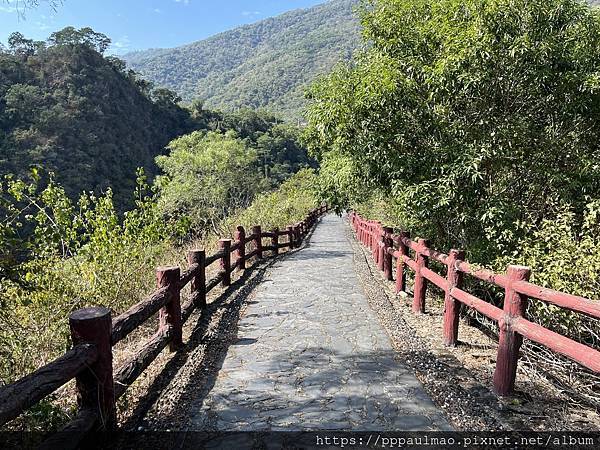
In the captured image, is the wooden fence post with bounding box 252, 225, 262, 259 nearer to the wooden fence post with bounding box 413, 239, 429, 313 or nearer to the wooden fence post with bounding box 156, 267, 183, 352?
the wooden fence post with bounding box 413, 239, 429, 313

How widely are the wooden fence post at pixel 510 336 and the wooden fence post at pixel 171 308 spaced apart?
3131 millimetres

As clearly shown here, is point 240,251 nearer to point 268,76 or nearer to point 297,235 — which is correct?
point 297,235

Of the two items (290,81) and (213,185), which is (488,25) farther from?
(290,81)

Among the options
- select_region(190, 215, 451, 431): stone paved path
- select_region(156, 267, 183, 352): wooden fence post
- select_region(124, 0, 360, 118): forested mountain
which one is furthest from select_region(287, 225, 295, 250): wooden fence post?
select_region(124, 0, 360, 118): forested mountain

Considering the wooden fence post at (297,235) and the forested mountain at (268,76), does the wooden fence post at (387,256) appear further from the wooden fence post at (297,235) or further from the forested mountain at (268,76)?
the forested mountain at (268,76)

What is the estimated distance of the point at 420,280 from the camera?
247 inches

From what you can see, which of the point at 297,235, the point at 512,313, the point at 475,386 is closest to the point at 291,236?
the point at 297,235

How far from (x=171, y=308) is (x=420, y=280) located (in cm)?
354

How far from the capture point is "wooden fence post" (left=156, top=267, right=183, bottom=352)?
4.45 meters

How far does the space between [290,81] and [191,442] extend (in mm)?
147674

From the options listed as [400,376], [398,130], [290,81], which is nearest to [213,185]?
[398,130]

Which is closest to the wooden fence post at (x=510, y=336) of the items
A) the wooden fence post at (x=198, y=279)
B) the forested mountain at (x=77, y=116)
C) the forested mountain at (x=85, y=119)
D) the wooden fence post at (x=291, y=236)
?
the wooden fence post at (x=198, y=279)

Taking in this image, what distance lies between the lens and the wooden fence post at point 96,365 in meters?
2.77

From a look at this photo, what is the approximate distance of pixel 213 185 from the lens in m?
23.2
